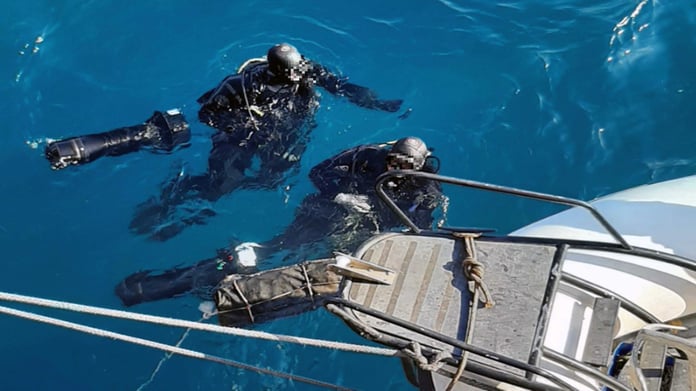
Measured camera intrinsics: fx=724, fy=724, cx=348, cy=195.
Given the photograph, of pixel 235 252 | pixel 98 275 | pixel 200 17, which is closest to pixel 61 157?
pixel 98 275

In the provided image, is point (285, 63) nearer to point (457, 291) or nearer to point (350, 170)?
point (350, 170)

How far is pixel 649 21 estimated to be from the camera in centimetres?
774

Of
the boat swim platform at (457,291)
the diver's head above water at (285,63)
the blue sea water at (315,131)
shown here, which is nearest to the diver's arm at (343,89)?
the diver's head above water at (285,63)

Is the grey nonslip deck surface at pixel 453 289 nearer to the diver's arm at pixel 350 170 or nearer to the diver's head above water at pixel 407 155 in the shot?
the diver's head above water at pixel 407 155

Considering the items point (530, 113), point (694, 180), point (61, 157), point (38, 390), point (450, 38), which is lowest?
point (38, 390)

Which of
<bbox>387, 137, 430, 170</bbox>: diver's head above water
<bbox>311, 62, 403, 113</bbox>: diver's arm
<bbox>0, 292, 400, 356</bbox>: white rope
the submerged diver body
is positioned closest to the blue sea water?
the submerged diver body

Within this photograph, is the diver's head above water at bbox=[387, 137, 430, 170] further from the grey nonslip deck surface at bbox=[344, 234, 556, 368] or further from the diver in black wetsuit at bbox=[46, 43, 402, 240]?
the grey nonslip deck surface at bbox=[344, 234, 556, 368]

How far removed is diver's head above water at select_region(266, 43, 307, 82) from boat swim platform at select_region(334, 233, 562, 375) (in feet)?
9.06

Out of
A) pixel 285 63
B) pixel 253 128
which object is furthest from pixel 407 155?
pixel 253 128

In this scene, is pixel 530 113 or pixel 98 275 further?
pixel 530 113

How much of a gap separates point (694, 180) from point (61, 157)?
4850mm

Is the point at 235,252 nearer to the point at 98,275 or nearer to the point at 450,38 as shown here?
the point at 98,275

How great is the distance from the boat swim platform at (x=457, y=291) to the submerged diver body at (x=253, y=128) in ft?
9.37

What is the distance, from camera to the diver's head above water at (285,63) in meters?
6.12
